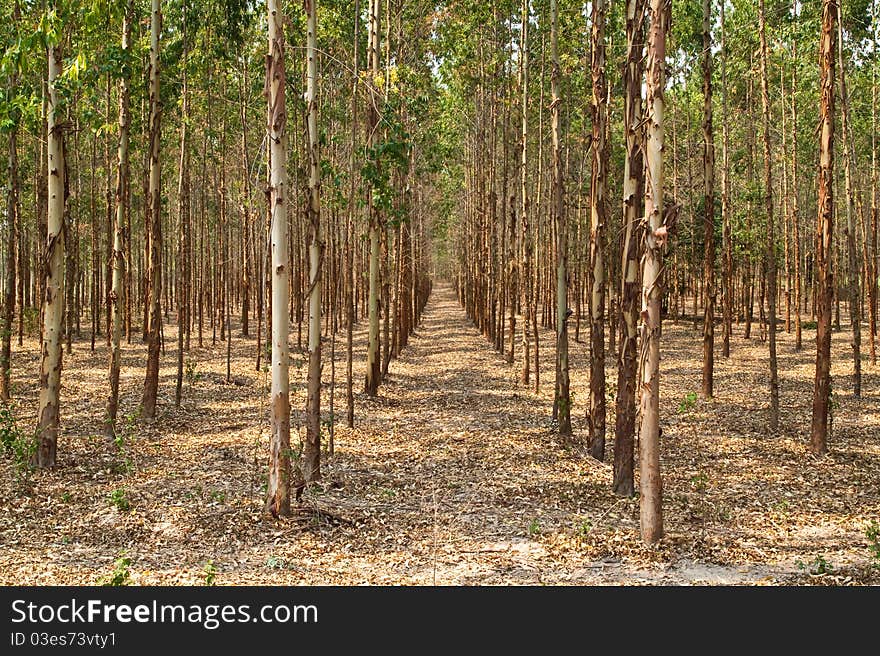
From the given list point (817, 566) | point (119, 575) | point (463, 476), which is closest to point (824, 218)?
point (817, 566)

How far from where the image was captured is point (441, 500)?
8586 mm

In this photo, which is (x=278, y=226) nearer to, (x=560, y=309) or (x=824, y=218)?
(x=560, y=309)

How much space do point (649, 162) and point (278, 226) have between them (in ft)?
10.7

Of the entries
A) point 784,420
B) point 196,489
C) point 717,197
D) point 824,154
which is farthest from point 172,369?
point 717,197

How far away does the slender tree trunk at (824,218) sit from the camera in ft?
32.7

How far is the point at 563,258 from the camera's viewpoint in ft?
37.8

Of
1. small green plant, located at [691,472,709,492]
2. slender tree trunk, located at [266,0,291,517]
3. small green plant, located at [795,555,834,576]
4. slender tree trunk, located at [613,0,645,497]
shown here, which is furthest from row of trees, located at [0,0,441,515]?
small green plant, located at [795,555,834,576]

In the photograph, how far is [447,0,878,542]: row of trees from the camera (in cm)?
684

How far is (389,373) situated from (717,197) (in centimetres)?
1779

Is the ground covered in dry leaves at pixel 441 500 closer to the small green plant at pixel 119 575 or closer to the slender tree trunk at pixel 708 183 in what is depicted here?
the small green plant at pixel 119 575

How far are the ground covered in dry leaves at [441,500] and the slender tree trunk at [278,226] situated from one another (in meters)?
1.00

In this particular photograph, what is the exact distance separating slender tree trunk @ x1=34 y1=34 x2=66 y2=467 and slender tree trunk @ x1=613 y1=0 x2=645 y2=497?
6.03 metres

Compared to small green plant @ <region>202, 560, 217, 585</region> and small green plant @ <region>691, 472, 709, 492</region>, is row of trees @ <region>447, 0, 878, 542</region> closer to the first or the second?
small green plant @ <region>691, 472, 709, 492</region>

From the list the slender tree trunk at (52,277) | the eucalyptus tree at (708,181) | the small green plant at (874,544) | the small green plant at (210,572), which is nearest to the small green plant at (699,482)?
the small green plant at (874,544)
